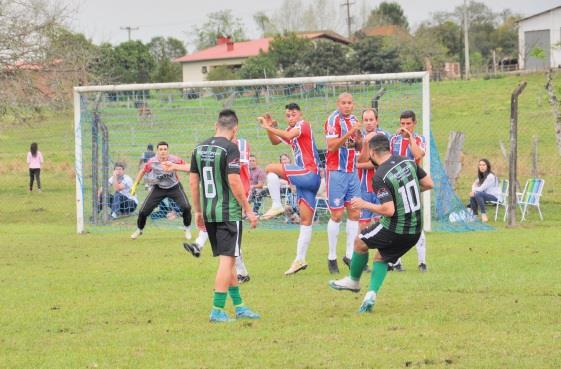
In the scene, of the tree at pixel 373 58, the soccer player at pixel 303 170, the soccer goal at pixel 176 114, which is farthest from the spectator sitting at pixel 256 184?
the tree at pixel 373 58

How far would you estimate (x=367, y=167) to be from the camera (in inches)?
516

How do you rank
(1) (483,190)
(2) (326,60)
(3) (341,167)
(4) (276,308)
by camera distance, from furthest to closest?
1. (2) (326,60)
2. (1) (483,190)
3. (3) (341,167)
4. (4) (276,308)

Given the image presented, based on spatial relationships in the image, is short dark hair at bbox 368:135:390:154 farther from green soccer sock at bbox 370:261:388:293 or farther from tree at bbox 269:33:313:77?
tree at bbox 269:33:313:77

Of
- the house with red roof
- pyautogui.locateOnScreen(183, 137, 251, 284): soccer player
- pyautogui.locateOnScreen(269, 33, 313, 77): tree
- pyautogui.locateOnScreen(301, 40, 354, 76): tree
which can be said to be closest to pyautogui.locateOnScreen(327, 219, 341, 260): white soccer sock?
pyautogui.locateOnScreen(183, 137, 251, 284): soccer player

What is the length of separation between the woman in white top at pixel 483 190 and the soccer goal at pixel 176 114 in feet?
5.43

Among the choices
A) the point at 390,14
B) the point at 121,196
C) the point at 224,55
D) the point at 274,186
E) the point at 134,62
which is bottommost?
the point at 121,196

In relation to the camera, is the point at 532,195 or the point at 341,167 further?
the point at 532,195

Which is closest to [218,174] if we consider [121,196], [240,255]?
[240,255]

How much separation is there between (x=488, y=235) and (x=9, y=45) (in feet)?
54.1

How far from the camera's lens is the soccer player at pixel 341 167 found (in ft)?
42.8

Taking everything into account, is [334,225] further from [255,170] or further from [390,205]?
[255,170]

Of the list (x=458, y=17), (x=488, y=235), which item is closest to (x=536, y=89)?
(x=488, y=235)

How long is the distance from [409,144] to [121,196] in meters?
10.1

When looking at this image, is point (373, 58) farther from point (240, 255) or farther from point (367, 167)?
point (240, 255)
